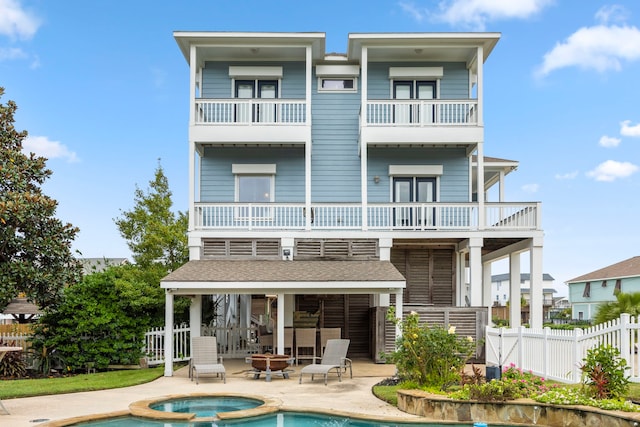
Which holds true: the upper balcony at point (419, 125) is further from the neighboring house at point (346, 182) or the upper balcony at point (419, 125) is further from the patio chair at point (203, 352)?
the patio chair at point (203, 352)

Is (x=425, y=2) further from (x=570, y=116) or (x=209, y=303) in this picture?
(x=209, y=303)

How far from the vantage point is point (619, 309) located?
2006cm

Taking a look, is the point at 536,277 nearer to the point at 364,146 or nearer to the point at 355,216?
the point at 355,216

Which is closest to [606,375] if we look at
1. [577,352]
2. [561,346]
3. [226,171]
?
[577,352]

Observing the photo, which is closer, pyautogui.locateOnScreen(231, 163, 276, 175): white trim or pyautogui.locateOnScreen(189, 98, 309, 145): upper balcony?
pyautogui.locateOnScreen(189, 98, 309, 145): upper balcony

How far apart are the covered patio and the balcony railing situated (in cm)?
178

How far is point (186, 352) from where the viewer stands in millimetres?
17750

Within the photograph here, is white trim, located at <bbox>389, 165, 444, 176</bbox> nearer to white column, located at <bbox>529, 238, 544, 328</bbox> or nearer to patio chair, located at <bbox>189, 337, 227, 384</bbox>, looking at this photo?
white column, located at <bbox>529, 238, 544, 328</bbox>

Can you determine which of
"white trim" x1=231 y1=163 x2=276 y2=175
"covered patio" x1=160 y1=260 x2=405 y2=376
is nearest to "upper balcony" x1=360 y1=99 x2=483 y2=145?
"white trim" x1=231 y1=163 x2=276 y2=175

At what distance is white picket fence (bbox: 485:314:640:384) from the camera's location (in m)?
11.8

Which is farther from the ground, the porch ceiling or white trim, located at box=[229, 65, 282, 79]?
white trim, located at box=[229, 65, 282, 79]

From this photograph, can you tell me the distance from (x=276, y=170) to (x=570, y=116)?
9.58 meters

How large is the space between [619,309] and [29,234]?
677 inches

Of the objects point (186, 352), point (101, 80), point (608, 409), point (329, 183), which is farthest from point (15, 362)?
point (608, 409)
